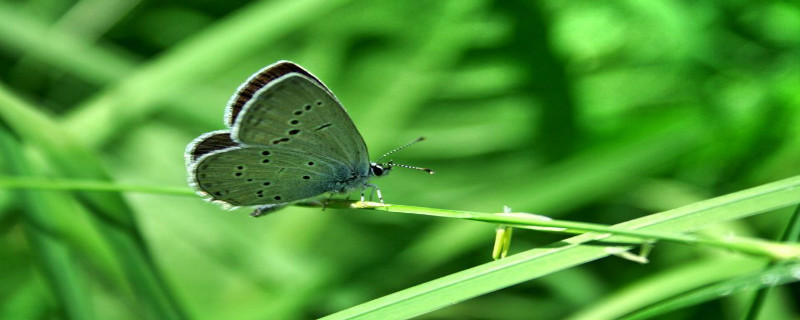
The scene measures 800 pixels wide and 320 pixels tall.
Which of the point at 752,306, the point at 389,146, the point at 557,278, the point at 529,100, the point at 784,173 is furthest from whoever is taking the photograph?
the point at 389,146

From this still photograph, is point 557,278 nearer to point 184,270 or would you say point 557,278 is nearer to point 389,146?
point 389,146

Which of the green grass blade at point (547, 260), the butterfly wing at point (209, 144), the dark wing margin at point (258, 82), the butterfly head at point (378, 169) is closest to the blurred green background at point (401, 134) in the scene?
the butterfly wing at point (209, 144)

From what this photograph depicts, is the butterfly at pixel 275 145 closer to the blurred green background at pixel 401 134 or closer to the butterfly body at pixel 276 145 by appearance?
the butterfly body at pixel 276 145

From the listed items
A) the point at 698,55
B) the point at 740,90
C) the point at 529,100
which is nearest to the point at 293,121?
the point at 529,100

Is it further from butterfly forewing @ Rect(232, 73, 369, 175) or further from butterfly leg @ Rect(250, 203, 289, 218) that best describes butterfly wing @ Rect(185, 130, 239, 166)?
butterfly leg @ Rect(250, 203, 289, 218)

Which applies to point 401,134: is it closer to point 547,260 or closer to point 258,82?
point 258,82

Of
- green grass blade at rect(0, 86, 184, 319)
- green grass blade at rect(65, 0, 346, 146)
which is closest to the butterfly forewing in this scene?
green grass blade at rect(0, 86, 184, 319)

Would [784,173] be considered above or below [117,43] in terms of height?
below
